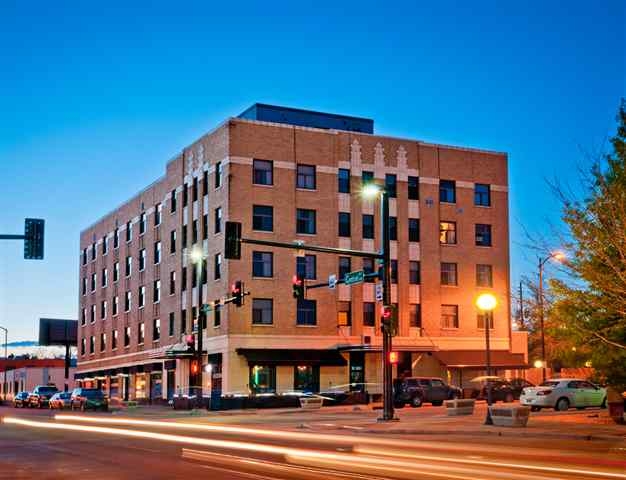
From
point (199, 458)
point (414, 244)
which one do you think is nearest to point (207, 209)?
point (414, 244)

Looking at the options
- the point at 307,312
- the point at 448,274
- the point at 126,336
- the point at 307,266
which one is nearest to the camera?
the point at 307,312

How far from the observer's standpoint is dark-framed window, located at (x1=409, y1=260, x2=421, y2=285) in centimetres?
6565

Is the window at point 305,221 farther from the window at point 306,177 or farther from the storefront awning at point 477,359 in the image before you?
the storefront awning at point 477,359

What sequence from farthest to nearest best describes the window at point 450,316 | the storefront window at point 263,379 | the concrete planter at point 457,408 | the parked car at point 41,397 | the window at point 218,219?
the parked car at point 41,397 → the window at point 450,316 → the window at point 218,219 → the storefront window at point 263,379 → the concrete planter at point 457,408

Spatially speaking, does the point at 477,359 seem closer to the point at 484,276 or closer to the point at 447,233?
the point at 484,276

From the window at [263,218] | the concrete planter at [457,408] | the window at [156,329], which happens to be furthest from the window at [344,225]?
the concrete planter at [457,408]

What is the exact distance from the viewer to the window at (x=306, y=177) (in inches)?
2461

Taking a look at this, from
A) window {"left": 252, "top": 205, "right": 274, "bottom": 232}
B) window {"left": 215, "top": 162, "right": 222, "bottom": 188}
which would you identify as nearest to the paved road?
window {"left": 252, "top": 205, "right": 274, "bottom": 232}

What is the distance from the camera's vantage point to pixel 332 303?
205ft

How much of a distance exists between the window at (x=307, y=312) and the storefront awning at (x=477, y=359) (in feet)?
29.8

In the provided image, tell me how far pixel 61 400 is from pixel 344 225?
25287 millimetres

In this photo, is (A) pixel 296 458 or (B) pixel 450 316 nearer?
(A) pixel 296 458

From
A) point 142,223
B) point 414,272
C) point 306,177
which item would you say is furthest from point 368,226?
point 142,223

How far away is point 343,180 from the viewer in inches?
2522
